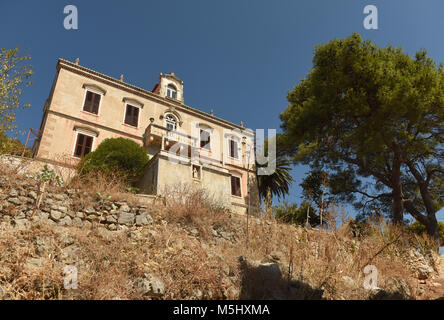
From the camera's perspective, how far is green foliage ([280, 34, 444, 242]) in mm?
12086

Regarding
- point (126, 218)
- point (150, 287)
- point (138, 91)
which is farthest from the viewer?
point (138, 91)

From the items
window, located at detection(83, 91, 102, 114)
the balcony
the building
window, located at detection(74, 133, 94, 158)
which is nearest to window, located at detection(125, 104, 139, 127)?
the building

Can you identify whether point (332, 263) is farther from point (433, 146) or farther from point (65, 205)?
point (433, 146)

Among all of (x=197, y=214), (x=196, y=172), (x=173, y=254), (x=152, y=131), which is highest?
(x=152, y=131)

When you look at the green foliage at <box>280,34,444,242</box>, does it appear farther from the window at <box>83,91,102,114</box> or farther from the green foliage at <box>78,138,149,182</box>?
the window at <box>83,91,102,114</box>

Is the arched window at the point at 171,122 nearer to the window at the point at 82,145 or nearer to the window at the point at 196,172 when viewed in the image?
the window at the point at 82,145

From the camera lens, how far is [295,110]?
1510 centimetres

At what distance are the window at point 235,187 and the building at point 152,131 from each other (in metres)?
0.08

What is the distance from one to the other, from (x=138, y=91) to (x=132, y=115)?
1.95 meters

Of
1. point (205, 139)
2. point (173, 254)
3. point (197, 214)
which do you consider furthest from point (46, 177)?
point (205, 139)

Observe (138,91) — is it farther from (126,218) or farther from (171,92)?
(126,218)

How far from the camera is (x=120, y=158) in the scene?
43.7ft
